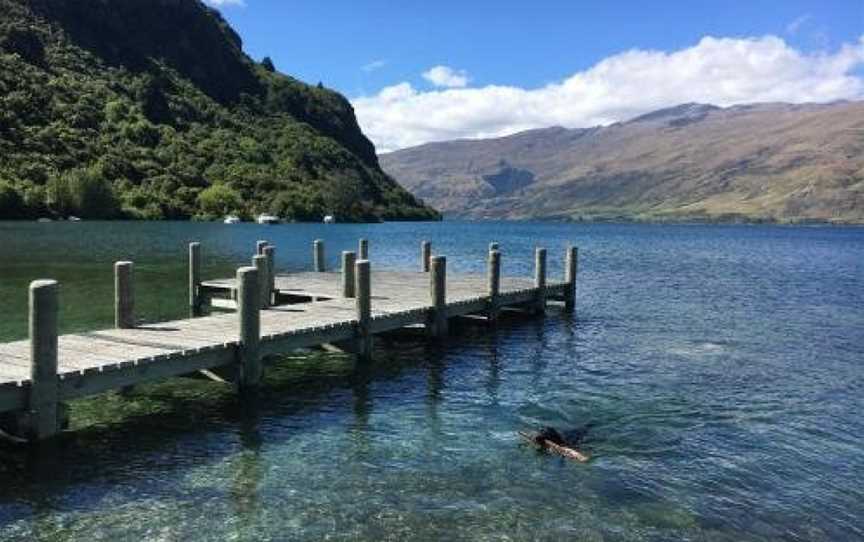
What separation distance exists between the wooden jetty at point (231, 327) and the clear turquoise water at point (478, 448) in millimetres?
922

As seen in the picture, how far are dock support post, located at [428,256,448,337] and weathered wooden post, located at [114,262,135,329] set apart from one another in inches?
384

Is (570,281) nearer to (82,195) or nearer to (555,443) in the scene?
(555,443)

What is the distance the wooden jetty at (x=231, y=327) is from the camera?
611 inches

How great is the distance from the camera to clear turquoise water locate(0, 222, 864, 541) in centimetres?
1354

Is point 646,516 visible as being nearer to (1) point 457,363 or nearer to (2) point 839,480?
(2) point 839,480

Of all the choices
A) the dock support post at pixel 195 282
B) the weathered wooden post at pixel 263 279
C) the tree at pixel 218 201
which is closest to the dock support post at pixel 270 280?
the weathered wooden post at pixel 263 279

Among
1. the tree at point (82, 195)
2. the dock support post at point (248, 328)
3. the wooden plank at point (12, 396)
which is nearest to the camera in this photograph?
the wooden plank at point (12, 396)

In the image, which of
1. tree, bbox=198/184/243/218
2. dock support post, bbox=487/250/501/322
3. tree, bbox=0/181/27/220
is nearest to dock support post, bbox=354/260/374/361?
dock support post, bbox=487/250/501/322

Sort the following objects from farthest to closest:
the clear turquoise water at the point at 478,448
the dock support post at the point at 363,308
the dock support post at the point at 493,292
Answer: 1. the dock support post at the point at 493,292
2. the dock support post at the point at 363,308
3. the clear turquoise water at the point at 478,448

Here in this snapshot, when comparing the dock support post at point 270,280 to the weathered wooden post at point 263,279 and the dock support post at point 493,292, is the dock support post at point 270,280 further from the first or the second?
the dock support post at point 493,292

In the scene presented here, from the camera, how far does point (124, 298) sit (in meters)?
22.3

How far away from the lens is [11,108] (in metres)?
149

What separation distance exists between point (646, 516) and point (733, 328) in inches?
978

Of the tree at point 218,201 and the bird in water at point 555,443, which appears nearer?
the bird in water at point 555,443
